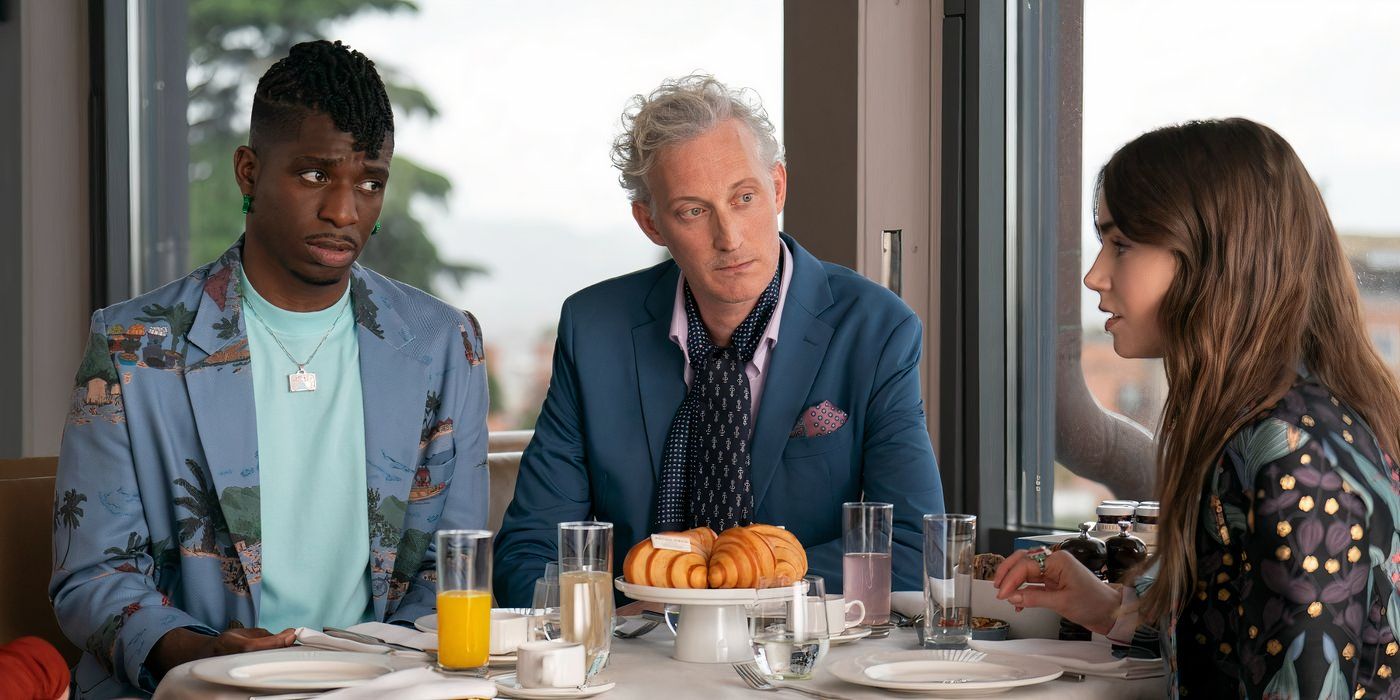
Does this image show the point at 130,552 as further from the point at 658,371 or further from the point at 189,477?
the point at 658,371

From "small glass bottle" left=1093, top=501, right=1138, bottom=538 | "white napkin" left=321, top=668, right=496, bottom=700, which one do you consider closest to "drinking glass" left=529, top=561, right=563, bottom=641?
"white napkin" left=321, top=668, right=496, bottom=700

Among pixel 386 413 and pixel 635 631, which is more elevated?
pixel 386 413

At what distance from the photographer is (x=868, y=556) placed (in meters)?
1.71

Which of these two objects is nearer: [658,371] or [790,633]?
[790,633]

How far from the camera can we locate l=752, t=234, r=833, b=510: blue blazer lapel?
2213mm

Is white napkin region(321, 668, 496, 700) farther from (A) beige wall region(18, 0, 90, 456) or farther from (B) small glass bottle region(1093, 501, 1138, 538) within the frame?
(A) beige wall region(18, 0, 90, 456)

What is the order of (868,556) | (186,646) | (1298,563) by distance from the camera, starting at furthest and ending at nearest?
1. (186,646)
2. (868,556)
3. (1298,563)

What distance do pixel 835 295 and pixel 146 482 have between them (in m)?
1.13

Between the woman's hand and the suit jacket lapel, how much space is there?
994 millimetres

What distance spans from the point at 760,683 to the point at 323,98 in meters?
1.19

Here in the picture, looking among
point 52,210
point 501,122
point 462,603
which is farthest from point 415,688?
point 501,122

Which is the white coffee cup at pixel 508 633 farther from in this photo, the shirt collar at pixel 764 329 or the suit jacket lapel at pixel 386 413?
the shirt collar at pixel 764 329

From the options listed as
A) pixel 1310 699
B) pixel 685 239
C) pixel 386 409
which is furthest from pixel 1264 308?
pixel 386 409

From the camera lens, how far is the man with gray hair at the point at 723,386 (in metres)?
2.21
